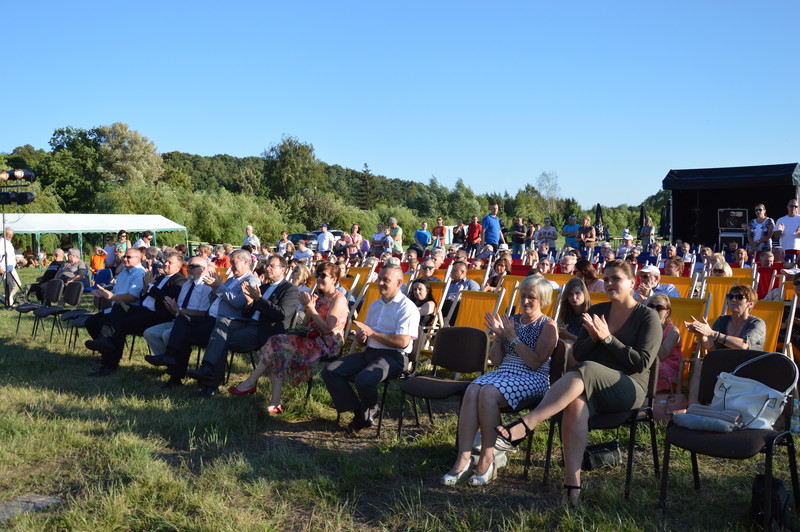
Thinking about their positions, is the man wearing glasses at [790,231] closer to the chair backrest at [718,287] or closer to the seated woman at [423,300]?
the chair backrest at [718,287]

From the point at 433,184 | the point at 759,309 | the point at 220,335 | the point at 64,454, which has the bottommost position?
the point at 64,454

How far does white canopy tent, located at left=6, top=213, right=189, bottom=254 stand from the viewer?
973 inches

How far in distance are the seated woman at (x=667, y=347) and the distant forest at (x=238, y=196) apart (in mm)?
26430

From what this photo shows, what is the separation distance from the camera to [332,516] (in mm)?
3469

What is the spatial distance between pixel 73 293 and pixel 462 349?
650cm

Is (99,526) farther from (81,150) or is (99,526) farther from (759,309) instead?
(81,150)

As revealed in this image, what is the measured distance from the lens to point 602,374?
3.67 m

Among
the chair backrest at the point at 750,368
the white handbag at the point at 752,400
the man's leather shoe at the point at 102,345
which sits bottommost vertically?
the man's leather shoe at the point at 102,345

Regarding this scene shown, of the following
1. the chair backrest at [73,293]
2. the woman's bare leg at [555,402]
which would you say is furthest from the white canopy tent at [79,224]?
the woman's bare leg at [555,402]

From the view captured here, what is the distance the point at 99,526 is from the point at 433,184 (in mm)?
50770

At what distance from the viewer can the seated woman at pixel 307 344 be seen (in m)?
5.49

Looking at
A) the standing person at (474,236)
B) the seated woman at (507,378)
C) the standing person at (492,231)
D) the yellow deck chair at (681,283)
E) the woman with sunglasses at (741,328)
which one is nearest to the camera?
the seated woman at (507,378)

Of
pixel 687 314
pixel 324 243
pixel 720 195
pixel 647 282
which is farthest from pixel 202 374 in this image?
pixel 720 195

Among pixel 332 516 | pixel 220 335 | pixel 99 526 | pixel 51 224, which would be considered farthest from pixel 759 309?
pixel 51 224
